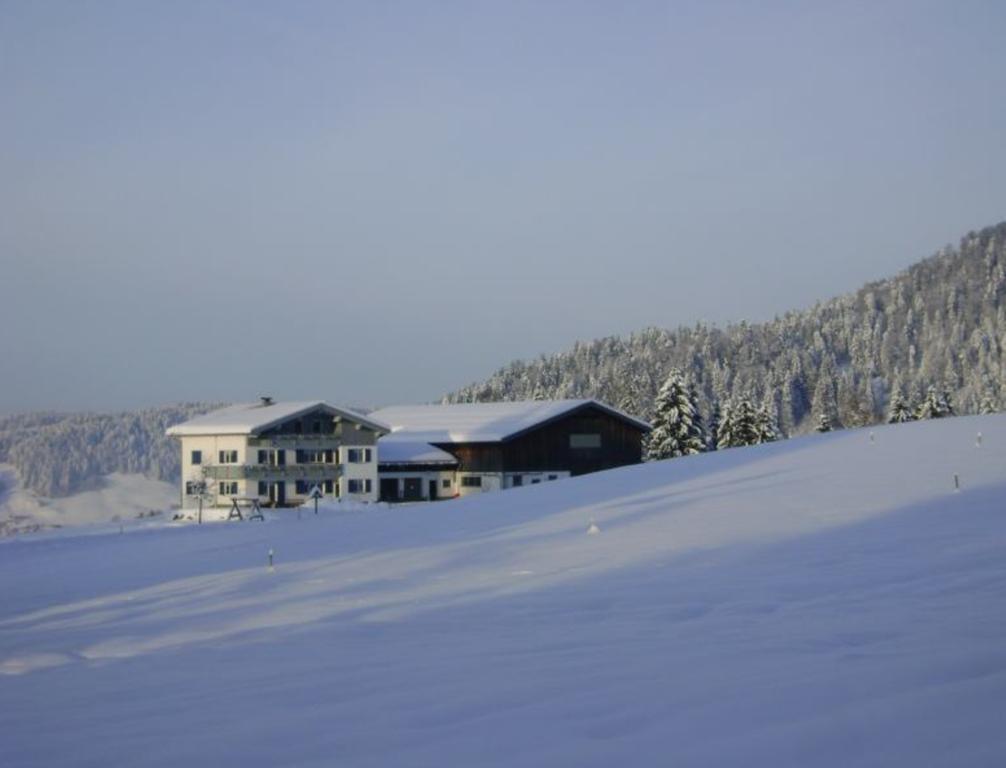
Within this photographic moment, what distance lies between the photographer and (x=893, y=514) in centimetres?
2880

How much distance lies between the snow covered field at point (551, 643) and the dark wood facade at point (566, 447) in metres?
39.2

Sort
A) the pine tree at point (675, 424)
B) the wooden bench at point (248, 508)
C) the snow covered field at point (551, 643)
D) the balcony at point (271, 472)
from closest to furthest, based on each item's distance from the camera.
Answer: the snow covered field at point (551, 643)
the wooden bench at point (248, 508)
the balcony at point (271, 472)
the pine tree at point (675, 424)

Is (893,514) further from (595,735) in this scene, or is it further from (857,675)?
(595,735)

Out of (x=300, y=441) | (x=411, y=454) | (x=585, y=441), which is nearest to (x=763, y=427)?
(x=585, y=441)

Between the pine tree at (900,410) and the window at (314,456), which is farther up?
the pine tree at (900,410)

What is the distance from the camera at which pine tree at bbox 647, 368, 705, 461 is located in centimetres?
7919

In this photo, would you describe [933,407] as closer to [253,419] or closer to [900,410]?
[900,410]

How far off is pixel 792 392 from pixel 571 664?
6746 inches

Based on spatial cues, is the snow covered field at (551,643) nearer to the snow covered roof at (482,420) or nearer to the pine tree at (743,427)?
Result: the snow covered roof at (482,420)

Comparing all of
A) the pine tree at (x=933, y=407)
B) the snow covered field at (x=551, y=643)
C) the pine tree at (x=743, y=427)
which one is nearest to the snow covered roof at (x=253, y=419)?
the pine tree at (x=743, y=427)

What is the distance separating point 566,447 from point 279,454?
65.3 feet

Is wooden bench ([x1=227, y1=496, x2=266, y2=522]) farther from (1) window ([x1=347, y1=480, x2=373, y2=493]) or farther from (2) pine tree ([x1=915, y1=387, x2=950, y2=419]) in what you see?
(2) pine tree ([x1=915, y1=387, x2=950, y2=419])

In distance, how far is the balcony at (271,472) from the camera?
210 ft

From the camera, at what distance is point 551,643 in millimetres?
14031
